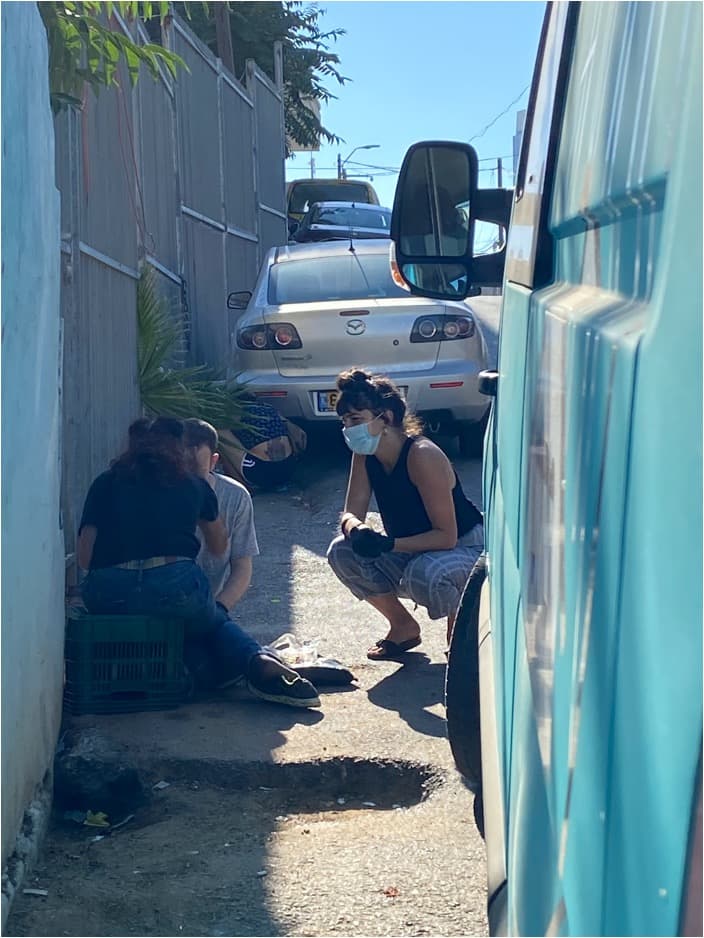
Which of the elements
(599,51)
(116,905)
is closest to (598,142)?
(599,51)

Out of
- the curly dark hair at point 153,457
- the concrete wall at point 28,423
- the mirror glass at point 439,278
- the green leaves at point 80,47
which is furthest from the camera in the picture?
the curly dark hair at point 153,457

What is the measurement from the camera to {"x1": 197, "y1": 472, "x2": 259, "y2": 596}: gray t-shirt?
508 cm

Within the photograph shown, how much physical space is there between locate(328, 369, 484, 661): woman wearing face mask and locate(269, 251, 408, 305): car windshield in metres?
3.56

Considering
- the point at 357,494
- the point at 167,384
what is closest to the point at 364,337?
the point at 167,384

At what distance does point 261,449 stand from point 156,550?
3.84m

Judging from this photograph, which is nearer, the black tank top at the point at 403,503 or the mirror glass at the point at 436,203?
the mirror glass at the point at 436,203

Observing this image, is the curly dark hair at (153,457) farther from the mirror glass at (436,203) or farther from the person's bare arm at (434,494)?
the mirror glass at (436,203)

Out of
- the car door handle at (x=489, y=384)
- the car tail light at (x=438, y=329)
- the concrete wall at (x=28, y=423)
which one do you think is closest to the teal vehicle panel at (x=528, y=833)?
the car door handle at (x=489, y=384)

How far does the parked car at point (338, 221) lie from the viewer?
52.3 feet

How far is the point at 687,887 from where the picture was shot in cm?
77

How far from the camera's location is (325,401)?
8.20 metres

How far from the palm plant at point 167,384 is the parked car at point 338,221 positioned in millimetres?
7669

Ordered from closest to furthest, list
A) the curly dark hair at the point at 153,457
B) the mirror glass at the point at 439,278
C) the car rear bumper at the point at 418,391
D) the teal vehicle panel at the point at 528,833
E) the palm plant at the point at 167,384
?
the teal vehicle panel at the point at 528,833 → the mirror glass at the point at 439,278 → the curly dark hair at the point at 153,457 → the palm plant at the point at 167,384 → the car rear bumper at the point at 418,391

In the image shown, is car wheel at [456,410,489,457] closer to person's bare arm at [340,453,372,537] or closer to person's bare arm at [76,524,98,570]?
person's bare arm at [340,453,372,537]
